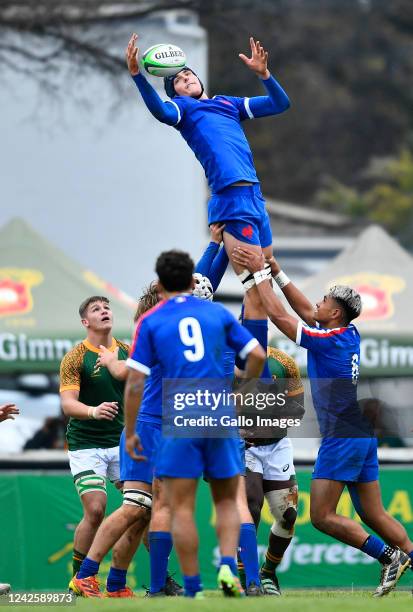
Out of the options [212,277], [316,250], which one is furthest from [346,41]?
[212,277]

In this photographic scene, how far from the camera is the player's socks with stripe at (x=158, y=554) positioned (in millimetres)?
10203

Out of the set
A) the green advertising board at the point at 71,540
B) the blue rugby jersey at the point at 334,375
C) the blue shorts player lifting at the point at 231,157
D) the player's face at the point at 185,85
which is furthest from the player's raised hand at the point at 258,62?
the green advertising board at the point at 71,540

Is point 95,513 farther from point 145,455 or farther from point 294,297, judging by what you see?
point 294,297

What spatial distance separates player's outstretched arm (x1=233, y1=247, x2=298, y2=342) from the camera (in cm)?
1055

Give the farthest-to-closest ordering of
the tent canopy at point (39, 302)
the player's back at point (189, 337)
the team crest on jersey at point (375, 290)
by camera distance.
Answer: the team crest on jersey at point (375, 290) → the tent canopy at point (39, 302) → the player's back at point (189, 337)

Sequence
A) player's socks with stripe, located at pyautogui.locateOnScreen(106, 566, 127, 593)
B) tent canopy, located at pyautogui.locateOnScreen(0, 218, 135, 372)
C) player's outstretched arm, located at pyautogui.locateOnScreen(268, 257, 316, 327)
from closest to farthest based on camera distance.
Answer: player's socks with stripe, located at pyautogui.locateOnScreen(106, 566, 127, 593) → player's outstretched arm, located at pyautogui.locateOnScreen(268, 257, 316, 327) → tent canopy, located at pyautogui.locateOnScreen(0, 218, 135, 372)

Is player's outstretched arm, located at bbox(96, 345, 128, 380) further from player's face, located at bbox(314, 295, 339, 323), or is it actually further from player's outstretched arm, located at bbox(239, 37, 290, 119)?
player's outstretched arm, located at bbox(239, 37, 290, 119)

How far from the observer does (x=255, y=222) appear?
423 inches

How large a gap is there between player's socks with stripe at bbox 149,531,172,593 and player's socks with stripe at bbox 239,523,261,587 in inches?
25.4

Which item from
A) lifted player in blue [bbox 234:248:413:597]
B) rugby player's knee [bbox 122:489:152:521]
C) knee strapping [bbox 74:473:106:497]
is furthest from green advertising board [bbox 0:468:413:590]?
rugby player's knee [bbox 122:489:152:521]

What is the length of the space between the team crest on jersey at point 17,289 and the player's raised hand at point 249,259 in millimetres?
6402

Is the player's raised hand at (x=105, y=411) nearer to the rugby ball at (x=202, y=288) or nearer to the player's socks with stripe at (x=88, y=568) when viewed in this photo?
the player's socks with stripe at (x=88, y=568)

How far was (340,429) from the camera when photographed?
1094 centimetres

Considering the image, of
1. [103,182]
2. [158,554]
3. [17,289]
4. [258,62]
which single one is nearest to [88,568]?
[158,554]
